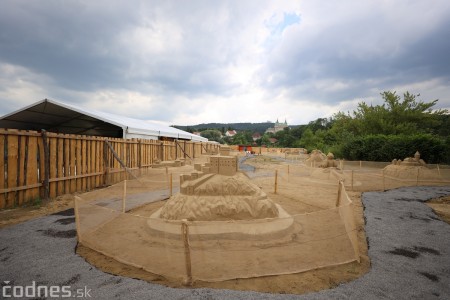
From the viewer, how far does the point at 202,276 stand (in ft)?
12.0

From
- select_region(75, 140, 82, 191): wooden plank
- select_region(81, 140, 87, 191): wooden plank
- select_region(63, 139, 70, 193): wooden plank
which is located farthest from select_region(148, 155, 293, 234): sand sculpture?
select_region(81, 140, 87, 191): wooden plank

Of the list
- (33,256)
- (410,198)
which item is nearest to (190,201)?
(33,256)

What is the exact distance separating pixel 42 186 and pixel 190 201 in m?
5.81

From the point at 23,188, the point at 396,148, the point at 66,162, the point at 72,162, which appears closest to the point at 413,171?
the point at 396,148

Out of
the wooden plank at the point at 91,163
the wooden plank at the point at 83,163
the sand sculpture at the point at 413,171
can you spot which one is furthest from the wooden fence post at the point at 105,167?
the sand sculpture at the point at 413,171

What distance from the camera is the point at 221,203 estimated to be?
6.12 meters

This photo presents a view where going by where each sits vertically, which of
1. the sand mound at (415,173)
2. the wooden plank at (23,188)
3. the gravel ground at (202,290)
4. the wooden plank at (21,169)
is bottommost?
the gravel ground at (202,290)

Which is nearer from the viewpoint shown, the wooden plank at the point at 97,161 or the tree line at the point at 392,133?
the wooden plank at the point at 97,161

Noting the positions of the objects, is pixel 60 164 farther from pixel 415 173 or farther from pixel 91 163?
pixel 415 173

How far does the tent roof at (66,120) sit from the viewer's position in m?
14.3

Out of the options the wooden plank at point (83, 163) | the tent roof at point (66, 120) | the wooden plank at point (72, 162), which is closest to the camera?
the wooden plank at point (72, 162)

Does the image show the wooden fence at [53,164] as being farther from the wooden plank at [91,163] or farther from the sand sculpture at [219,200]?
the sand sculpture at [219,200]

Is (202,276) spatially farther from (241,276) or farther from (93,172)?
(93,172)

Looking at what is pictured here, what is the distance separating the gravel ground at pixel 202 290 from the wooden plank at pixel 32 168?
1.97 m
